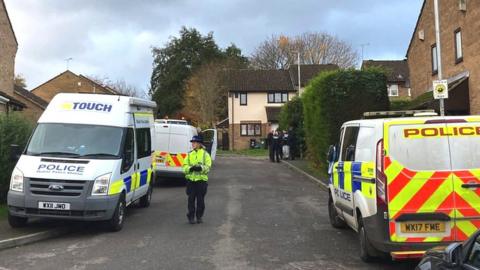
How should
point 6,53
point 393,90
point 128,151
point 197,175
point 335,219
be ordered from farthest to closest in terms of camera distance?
point 393,90
point 6,53
point 128,151
point 197,175
point 335,219

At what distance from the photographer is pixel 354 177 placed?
8.12m

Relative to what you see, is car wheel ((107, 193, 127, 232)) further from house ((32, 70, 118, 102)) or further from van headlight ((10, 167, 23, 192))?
house ((32, 70, 118, 102))

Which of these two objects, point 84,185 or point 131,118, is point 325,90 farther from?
point 84,185

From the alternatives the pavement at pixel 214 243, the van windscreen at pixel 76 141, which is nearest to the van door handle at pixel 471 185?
the pavement at pixel 214 243

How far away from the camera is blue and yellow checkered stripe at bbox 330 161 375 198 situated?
729 centimetres

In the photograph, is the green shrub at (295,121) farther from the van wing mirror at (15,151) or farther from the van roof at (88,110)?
the van wing mirror at (15,151)

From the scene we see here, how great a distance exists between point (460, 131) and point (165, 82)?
63.5m

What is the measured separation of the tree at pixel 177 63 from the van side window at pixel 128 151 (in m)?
55.8

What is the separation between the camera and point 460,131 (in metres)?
6.92

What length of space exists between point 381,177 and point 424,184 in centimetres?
54

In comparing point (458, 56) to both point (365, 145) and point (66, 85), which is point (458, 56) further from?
point (66, 85)

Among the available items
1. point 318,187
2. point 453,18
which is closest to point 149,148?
point 318,187

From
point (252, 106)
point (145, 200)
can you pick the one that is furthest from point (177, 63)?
point (145, 200)

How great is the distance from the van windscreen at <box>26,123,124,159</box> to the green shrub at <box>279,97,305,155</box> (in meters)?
20.6
